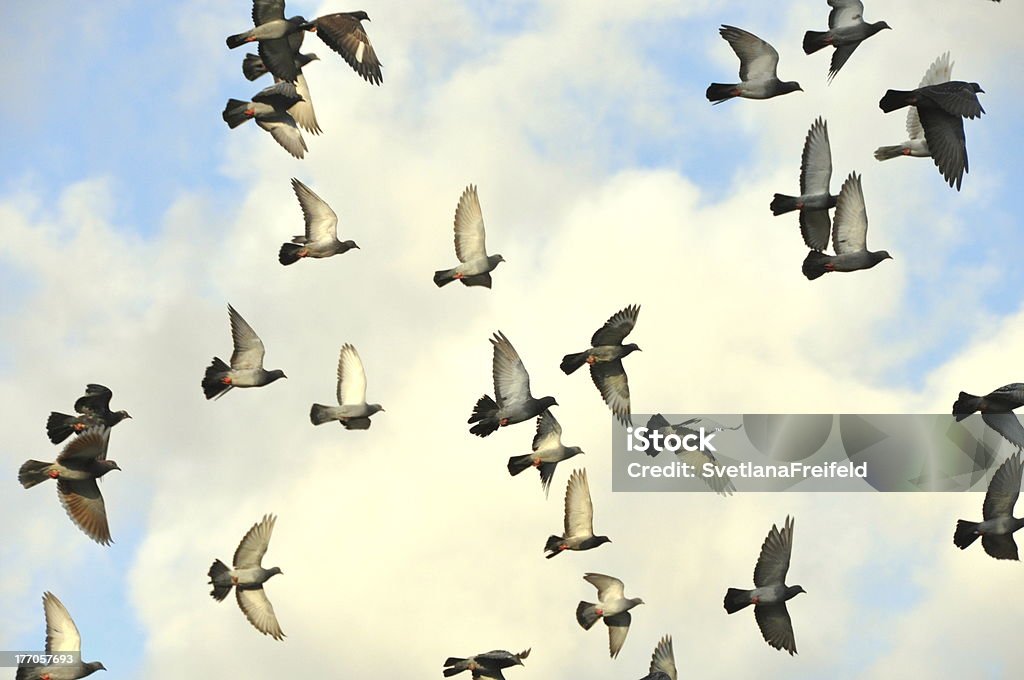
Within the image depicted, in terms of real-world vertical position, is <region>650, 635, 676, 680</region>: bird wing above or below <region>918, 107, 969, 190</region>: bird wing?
below

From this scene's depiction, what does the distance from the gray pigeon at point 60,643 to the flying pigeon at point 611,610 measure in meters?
11.1

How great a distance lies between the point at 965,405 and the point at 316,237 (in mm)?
14809

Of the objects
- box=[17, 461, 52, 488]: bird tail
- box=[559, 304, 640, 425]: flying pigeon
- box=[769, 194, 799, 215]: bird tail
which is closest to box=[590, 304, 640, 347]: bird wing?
box=[559, 304, 640, 425]: flying pigeon

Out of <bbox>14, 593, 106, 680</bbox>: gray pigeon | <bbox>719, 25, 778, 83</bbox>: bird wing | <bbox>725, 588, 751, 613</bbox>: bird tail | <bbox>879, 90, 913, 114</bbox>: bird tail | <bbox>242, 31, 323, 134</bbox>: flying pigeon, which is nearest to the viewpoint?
<bbox>879, 90, 913, 114</bbox>: bird tail

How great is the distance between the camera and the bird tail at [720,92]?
133 feet

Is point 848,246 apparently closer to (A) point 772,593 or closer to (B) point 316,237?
(A) point 772,593

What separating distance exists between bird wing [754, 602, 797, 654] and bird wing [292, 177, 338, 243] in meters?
12.7

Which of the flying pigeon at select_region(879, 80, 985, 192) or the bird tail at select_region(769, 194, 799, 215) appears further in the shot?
the bird tail at select_region(769, 194, 799, 215)

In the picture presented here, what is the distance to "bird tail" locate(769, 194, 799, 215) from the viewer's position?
133ft

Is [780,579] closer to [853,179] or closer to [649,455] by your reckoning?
[649,455]

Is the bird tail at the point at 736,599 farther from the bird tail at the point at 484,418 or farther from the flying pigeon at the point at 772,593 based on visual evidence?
the bird tail at the point at 484,418

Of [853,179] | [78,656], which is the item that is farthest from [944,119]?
[78,656]

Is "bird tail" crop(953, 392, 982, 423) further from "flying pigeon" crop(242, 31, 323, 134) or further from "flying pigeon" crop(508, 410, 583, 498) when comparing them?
"flying pigeon" crop(242, 31, 323, 134)

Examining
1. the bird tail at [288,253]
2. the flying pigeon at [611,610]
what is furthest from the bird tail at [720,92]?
the flying pigeon at [611,610]
